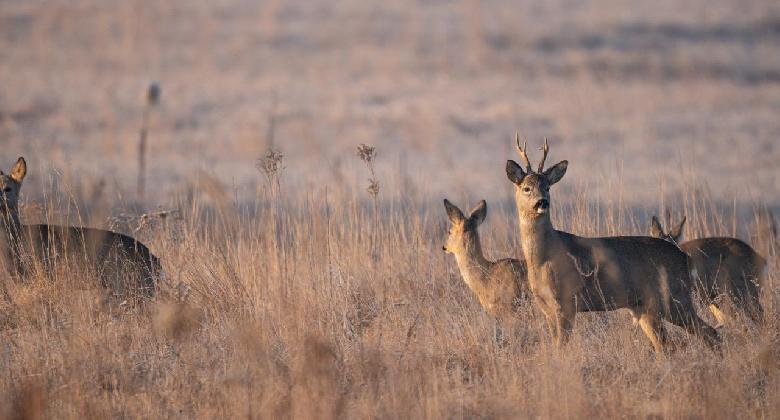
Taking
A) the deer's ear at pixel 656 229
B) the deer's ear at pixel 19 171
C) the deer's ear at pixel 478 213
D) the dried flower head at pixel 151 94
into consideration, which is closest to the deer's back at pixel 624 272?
the deer's ear at pixel 656 229

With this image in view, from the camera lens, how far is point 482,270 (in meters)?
10.0

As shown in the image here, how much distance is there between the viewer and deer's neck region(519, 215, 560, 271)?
872 centimetres

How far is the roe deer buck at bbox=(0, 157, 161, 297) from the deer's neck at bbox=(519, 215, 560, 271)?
9.72ft

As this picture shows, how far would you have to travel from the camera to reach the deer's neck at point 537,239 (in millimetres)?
8719

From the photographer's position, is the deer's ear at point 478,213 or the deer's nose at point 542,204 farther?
the deer's ear at point 478,213

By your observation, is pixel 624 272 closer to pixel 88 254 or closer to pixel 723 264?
pixel 723 264

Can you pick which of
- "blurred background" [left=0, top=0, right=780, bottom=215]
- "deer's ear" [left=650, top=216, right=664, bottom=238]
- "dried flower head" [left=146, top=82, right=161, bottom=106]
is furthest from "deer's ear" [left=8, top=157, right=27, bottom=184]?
"deer's ear" [left=650, top=216, right=664, bottom=238]

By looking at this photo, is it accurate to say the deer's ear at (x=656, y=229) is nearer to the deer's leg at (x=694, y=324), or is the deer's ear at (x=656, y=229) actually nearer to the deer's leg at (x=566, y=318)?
the deer's leg at (x=694, y=324)

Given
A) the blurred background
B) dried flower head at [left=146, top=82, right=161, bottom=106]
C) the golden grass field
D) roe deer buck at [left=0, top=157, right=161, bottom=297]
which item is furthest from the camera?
the blurred background

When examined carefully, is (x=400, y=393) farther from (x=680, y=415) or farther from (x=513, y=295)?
(x=513, y=295)

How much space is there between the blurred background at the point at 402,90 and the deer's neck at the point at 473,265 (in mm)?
3386

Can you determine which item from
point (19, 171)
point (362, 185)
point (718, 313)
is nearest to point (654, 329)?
point (718, 313)

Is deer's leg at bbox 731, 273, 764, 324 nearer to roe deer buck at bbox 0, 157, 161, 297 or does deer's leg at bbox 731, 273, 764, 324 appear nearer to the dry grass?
the dry grass

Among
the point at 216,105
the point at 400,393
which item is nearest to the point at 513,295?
the point at 400,393
